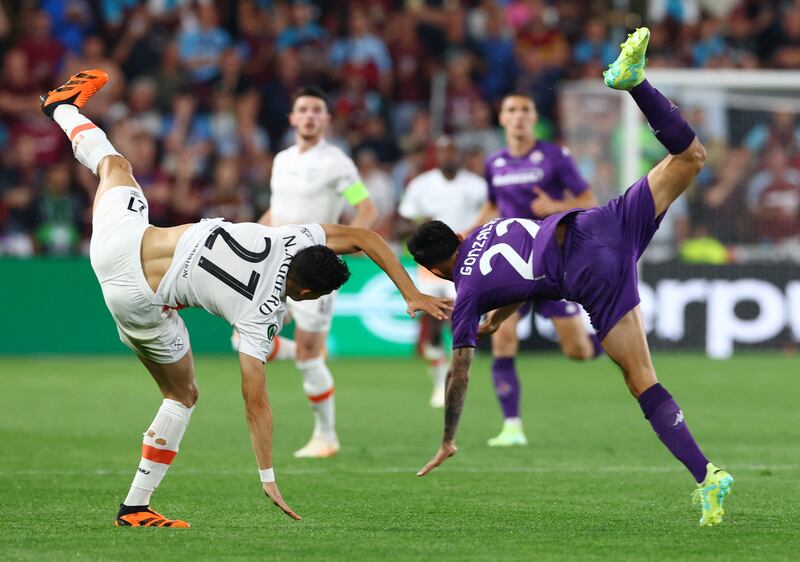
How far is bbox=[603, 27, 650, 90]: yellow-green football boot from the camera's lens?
7.51m

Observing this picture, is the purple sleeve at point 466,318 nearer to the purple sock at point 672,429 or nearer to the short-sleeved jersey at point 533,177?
the purple sock at point 672,429

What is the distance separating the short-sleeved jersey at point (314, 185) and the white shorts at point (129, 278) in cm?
360

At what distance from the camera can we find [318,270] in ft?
23.2

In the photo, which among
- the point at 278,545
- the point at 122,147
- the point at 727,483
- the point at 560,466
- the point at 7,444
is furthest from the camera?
the point at 122,147

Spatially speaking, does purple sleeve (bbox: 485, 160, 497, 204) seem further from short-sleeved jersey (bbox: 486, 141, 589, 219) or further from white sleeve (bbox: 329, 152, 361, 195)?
white sleeve (bbox: 329, 152, 361, 195)

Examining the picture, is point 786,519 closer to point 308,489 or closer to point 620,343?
point 620,343

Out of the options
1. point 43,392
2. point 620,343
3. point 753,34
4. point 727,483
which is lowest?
point 43,392

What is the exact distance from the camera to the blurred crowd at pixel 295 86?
66.2ft

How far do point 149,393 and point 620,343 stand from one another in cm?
848

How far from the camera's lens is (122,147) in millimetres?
20125

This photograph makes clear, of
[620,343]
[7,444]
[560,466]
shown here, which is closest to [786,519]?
[620,343]

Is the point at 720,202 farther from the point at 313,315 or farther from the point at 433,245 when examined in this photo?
the point at 433,245

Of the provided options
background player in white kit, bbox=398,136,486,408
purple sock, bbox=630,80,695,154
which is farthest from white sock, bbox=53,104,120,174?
background player in white kit, bbox=398,136,486,408

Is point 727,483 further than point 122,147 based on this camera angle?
No
